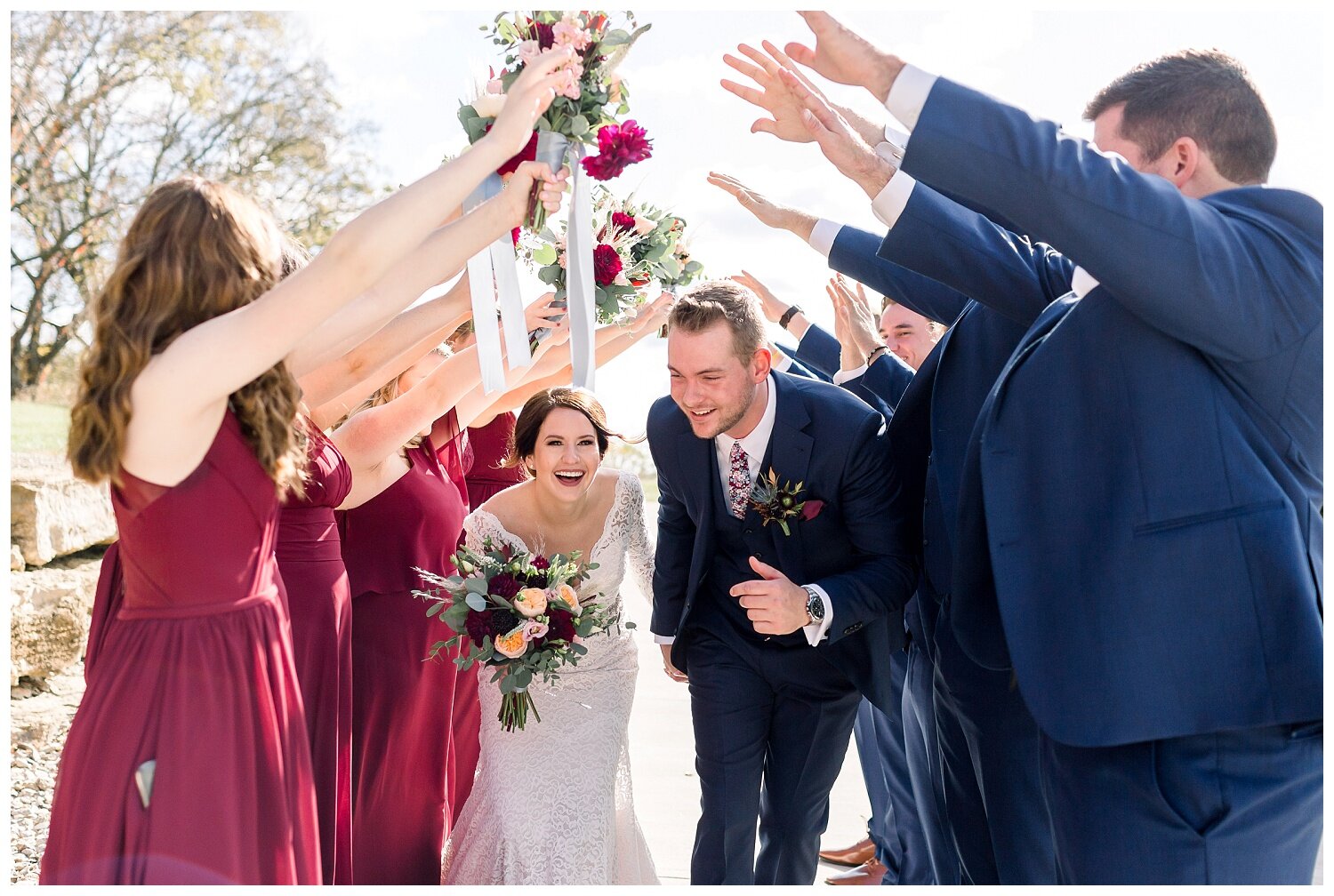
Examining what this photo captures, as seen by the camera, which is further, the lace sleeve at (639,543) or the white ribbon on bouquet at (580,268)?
the lace sleeve at (639,543)

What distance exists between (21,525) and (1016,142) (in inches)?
298

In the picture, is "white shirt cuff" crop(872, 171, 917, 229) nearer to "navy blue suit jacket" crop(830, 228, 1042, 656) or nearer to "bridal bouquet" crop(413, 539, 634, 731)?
"navy blue suit jacket" crop(830, 228, 1042, 656)

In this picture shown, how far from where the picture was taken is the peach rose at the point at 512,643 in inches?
167

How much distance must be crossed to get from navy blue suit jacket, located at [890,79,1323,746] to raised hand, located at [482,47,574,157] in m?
0.91

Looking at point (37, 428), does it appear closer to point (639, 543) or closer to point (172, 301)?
point (639, 543)

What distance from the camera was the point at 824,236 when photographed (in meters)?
3.94

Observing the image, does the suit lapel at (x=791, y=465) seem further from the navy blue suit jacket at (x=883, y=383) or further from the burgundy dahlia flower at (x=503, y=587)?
the burgundy dahlia flower at (x=503, y=587)

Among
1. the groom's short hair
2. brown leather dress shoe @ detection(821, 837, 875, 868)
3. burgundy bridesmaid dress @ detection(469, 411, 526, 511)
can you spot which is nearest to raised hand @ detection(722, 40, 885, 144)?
the groom's short hair

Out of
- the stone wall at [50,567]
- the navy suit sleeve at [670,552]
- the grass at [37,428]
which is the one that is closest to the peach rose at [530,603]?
the navy suit sleeve at [670,552]

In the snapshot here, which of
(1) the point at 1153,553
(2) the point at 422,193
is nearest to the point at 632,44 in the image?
(2) the point at 422,193

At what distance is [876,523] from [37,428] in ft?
32.1

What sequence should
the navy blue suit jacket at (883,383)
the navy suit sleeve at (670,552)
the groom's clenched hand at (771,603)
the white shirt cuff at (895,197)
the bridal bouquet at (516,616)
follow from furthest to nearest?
the navy blue suit jacket at (883,383)
the navy suit sleeve at (670,552)
the bridal bouquet at (516,616)
the groom's clenched hand at (771,603)
the white shirt cuff at (895,197)

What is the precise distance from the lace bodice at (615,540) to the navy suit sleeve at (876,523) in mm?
1067

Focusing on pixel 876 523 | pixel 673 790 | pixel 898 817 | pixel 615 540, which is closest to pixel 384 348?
pixel 615 540
